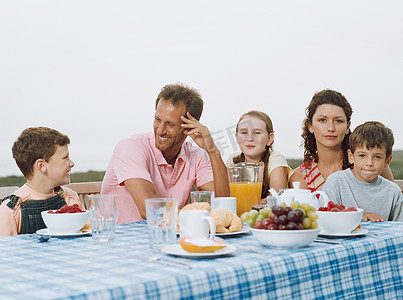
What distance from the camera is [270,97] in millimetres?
5500

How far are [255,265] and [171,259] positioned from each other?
20 cm

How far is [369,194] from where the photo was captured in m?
2.21

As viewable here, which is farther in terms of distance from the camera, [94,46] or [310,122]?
[94,46]

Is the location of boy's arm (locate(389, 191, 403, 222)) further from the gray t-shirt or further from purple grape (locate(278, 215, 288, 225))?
purple grape (locate(278, 215, 288, 225))

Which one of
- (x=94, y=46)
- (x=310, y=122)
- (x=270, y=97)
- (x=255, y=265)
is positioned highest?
(x=94, y=46)

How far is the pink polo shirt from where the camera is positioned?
2.32m

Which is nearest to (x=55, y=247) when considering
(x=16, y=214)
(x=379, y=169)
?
(x=16, y=214)

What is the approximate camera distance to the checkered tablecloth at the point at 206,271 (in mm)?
940

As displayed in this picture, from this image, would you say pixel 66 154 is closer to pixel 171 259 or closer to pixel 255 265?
pixel 171 259

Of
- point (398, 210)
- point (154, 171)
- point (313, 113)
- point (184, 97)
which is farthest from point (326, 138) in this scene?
point (154, 171)

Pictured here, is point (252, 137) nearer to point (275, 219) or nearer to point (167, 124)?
point (167, 124)

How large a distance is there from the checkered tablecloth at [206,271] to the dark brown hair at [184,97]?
95cm

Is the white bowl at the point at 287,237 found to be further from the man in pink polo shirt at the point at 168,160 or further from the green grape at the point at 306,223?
the man in pink polo shirt at the point at 168,160

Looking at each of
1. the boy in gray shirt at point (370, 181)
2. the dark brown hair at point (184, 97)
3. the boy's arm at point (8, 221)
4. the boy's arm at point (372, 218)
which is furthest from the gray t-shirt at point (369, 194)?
the boy's arm at point (8, 221)
